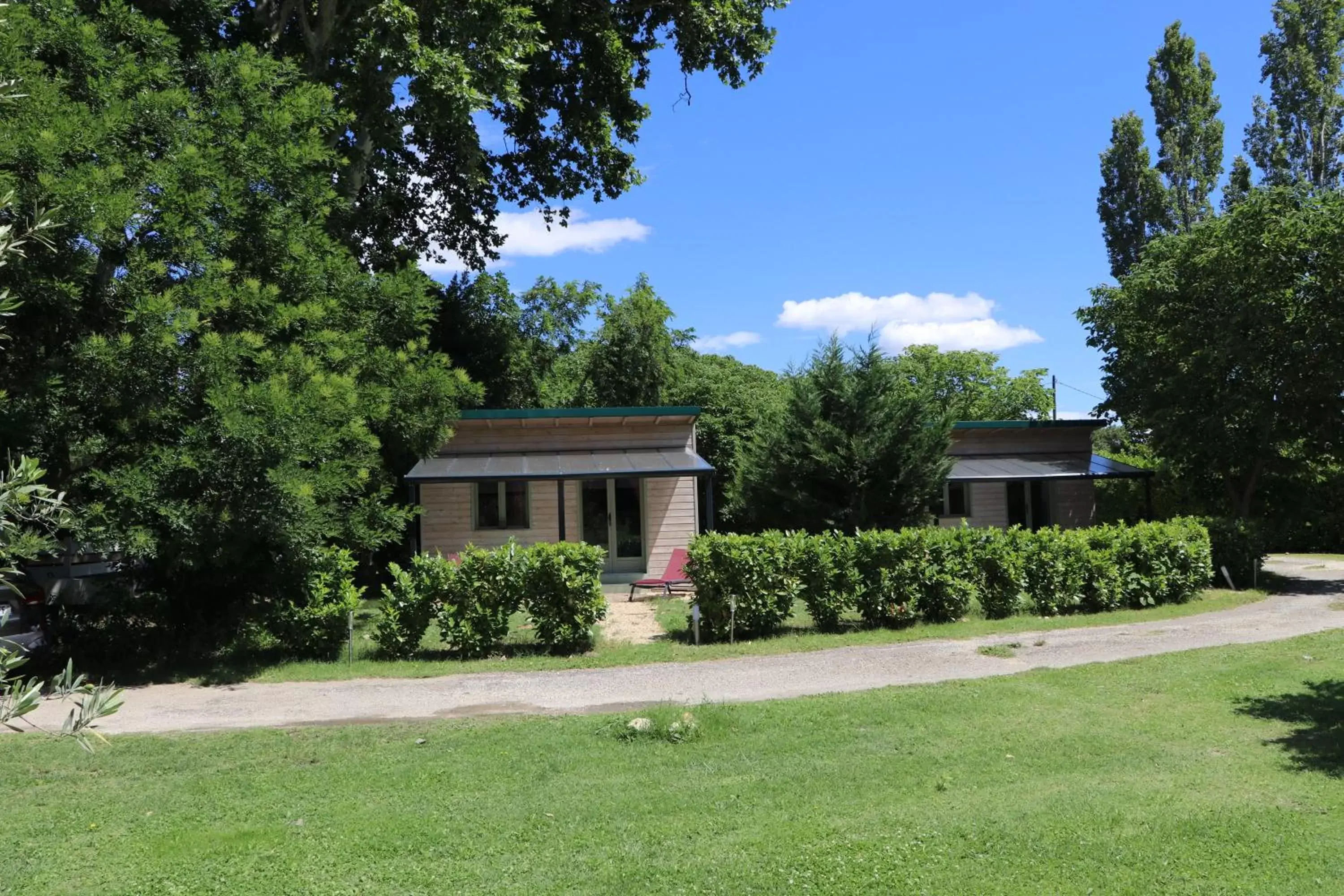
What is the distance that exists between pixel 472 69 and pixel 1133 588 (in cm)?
1332

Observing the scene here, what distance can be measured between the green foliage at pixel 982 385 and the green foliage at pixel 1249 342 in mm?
24633

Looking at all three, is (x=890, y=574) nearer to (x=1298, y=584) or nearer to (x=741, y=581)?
(x=741, y=581)

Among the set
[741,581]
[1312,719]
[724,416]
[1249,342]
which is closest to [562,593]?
[741,581]

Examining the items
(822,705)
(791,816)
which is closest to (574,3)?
(822,705)

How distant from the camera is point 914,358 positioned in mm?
46031

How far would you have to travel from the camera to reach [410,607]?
34.5 feet

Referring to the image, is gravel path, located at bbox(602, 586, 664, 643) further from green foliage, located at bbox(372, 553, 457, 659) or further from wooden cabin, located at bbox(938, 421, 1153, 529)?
wooden cabin, located at bbox(938, 421, 1153, 529)

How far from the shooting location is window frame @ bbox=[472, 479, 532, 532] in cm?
1845

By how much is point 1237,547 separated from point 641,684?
41.3ft

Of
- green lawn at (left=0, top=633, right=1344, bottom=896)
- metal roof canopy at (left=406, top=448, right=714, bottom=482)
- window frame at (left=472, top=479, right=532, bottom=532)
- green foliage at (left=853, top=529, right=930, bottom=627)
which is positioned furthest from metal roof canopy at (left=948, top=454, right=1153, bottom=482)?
green lawn at (left=0, top=633, right=1344, bottom=896)

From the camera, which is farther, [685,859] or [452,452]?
[452,452]

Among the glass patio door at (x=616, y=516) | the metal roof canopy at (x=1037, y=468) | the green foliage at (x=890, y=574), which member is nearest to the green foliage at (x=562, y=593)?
the green foliage at (x=890, y=574)

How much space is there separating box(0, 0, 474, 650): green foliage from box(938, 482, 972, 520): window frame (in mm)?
14824

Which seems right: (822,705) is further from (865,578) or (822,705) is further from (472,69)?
(472,69)
